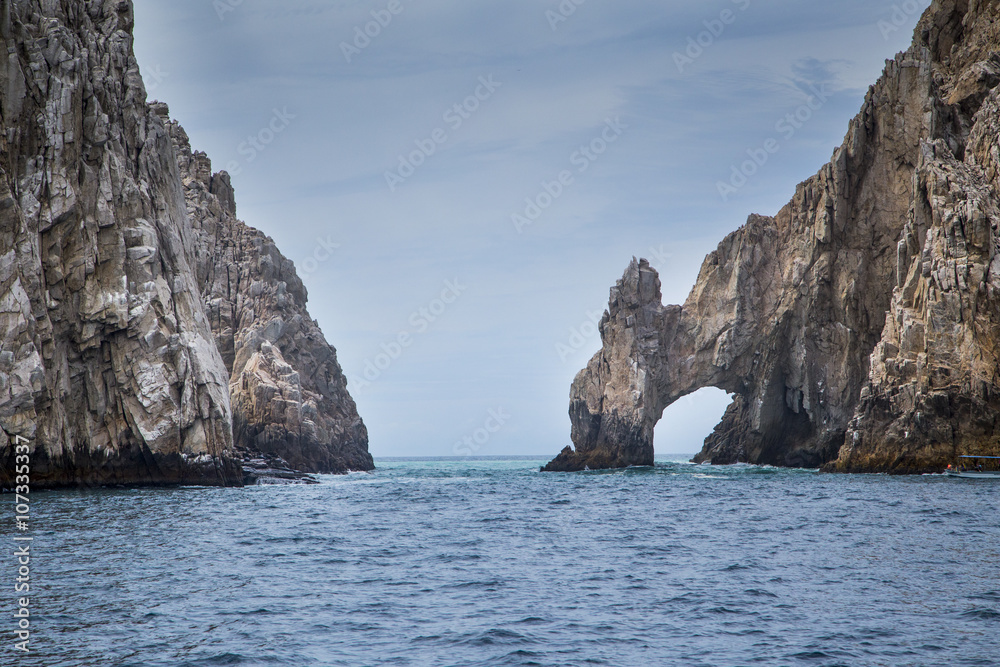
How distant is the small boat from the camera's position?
50906 mm

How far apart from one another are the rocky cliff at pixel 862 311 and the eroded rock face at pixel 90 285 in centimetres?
4723

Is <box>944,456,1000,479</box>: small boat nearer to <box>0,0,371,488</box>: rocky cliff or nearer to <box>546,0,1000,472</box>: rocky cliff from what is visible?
<box>546,0,1000,472</box>: rocky cliff

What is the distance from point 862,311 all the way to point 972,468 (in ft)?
82.3

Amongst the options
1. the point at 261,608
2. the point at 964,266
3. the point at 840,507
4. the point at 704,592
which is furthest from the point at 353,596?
the point at 964,266

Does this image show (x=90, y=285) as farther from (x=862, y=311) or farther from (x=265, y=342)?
(x=862, y=311)

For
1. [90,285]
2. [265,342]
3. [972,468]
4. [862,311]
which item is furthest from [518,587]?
[265,342]

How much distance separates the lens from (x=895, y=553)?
2372cm

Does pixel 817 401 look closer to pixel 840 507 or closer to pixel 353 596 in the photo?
pixel 840 507

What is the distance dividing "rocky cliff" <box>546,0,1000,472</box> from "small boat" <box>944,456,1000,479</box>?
0.76 meters

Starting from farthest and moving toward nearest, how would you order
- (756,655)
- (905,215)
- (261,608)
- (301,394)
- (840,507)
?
(301,394), (905,215), (840,507), (261,608), (756,655)

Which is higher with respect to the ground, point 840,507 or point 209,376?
point 209,376

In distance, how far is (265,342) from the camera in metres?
86.3

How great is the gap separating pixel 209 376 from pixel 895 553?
4450 cm

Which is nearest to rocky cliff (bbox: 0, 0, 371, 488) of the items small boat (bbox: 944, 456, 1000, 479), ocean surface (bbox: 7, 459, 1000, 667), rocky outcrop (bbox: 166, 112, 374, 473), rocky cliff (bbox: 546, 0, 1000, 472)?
ocean surface (bbox: 7, 459, 1000, 667)
